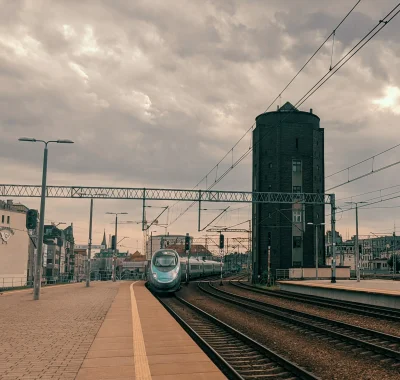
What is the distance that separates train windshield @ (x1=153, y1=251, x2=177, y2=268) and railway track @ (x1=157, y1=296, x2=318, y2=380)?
17.0 metres

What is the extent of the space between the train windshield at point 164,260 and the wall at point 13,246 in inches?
1759

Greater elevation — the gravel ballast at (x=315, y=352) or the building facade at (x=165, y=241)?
the building facade at (x=165, y=241)

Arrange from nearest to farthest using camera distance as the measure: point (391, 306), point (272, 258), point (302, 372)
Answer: point (302, 372) < point (391, 306) < point (272, 258)

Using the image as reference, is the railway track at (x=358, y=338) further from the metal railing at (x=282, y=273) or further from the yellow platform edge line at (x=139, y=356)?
the metal railing at (x=282, y=273)

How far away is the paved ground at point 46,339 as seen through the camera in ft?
29.3

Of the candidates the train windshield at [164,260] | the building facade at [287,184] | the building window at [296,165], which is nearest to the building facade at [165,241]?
the train windshield at [164,260]

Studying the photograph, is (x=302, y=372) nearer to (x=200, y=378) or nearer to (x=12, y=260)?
(x=200, y=378)

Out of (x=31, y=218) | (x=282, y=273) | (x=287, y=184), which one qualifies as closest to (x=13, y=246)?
(x=282, y=273)

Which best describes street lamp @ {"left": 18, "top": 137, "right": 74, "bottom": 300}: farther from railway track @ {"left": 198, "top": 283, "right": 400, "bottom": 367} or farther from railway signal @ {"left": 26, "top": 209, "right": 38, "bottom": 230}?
railway track @ {"left": 198, "top": 283, "right": 400, "bottom": 367}

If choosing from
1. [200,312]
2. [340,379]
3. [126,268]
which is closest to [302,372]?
[340,379]

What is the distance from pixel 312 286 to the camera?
36.7 m

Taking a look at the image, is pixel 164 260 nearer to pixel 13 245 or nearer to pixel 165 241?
pixel 13 245

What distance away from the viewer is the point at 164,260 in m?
34.2

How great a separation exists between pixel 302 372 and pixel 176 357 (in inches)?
105
